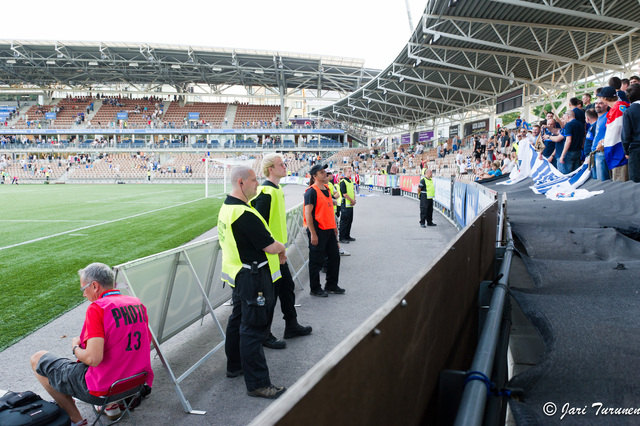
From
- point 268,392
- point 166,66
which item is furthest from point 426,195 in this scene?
point 166,66

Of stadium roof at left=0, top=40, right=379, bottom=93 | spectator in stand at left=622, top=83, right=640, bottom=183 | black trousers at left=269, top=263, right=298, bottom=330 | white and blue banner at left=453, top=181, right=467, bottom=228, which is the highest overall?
stadium roof at left=0, top=40, right=379, bottom=93

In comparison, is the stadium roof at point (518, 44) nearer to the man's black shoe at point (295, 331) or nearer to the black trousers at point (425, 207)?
the black trousers at point (425, 207)

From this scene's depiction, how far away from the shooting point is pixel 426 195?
13.5m

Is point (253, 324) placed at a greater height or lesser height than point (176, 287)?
lesser

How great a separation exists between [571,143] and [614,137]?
78.5 inches

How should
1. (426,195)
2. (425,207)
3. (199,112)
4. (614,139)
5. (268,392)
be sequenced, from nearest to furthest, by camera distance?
(268,392) < (614,139) < (426,195) < (425,207) < (199,112)

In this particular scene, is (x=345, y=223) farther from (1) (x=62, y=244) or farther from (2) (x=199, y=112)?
(2) (x=199, y=112)

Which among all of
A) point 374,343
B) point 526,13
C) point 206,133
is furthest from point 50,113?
point 374,343

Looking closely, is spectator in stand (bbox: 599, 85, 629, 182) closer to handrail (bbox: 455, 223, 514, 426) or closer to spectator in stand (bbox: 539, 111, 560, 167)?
spectator in stand (bbox: 539, 111, 560, 167)

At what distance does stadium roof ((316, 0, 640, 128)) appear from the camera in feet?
56.4

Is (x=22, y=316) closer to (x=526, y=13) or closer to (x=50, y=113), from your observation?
(x=526, y=13)

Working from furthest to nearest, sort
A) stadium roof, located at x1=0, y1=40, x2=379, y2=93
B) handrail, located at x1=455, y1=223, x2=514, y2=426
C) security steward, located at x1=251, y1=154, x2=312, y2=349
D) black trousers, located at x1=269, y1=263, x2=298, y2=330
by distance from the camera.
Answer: stadium roof, located at x1=0, y1=40, x2=379, y2=93, black trousers, located at x1=269, y1=263, x2=298, y2=330, security steward, located at x1=251, y1=154, x2=312, y2=349, handrail, located at x1=455, y1=223, x2=514, y2=426

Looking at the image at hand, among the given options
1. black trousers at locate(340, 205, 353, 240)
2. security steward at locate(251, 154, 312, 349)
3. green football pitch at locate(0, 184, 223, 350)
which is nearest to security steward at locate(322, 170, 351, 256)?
black trousers at locate(340, 205, 353, 240)

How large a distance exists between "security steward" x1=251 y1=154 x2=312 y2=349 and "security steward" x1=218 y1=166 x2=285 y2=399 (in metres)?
0.64
